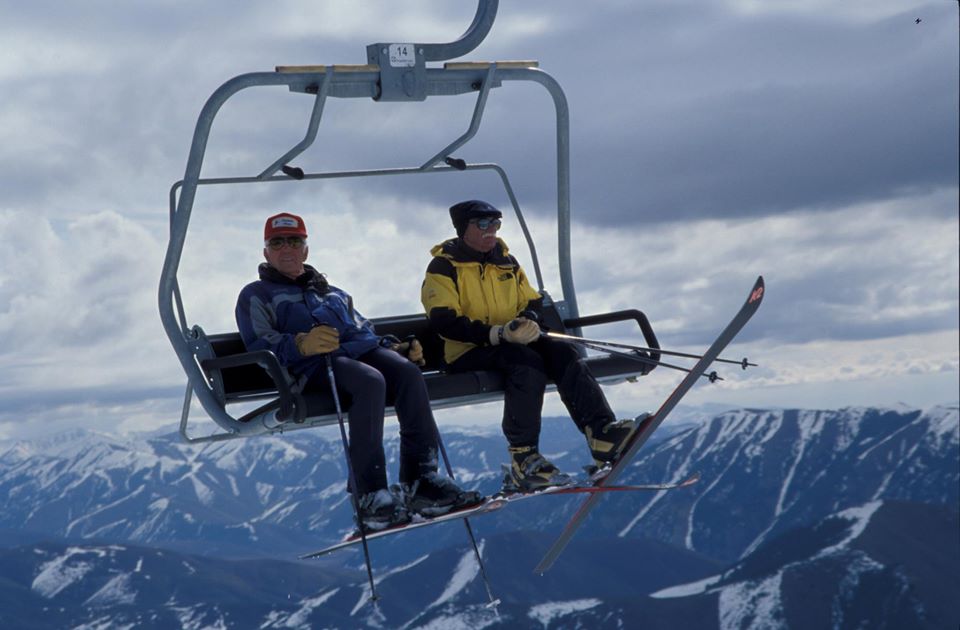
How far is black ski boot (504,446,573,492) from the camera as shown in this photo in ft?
25.2

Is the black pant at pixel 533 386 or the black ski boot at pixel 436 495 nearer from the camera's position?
the black ski boot at pixel 436 495

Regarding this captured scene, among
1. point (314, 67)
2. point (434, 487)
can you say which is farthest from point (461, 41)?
point (434, 487)

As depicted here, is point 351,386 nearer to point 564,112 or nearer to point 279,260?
point 279,260

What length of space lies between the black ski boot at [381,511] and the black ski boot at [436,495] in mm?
186

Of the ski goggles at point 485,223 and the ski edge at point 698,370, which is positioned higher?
the ski goggles at point 485,223

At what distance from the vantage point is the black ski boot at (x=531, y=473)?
302 inches

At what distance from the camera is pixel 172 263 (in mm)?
7543

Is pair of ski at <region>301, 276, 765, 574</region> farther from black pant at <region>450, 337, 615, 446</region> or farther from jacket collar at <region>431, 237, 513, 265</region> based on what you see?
jacket collar at <region>431, 237, 513, 265</region>

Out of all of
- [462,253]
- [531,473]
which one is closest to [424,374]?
[462,253]

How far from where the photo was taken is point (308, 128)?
24.8ft

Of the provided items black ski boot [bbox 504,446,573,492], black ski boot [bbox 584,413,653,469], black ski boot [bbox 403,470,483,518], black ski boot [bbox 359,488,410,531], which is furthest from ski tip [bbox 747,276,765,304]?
black ski boot [bbox 359,488,410,531]

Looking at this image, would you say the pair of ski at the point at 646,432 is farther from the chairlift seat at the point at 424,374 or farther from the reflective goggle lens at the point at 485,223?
the reflective goggle lens at the point at 485,223

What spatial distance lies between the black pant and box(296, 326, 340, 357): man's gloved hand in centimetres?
114

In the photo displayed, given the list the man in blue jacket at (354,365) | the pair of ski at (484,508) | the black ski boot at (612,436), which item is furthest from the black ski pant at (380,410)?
the black ski boot at (612,436)
